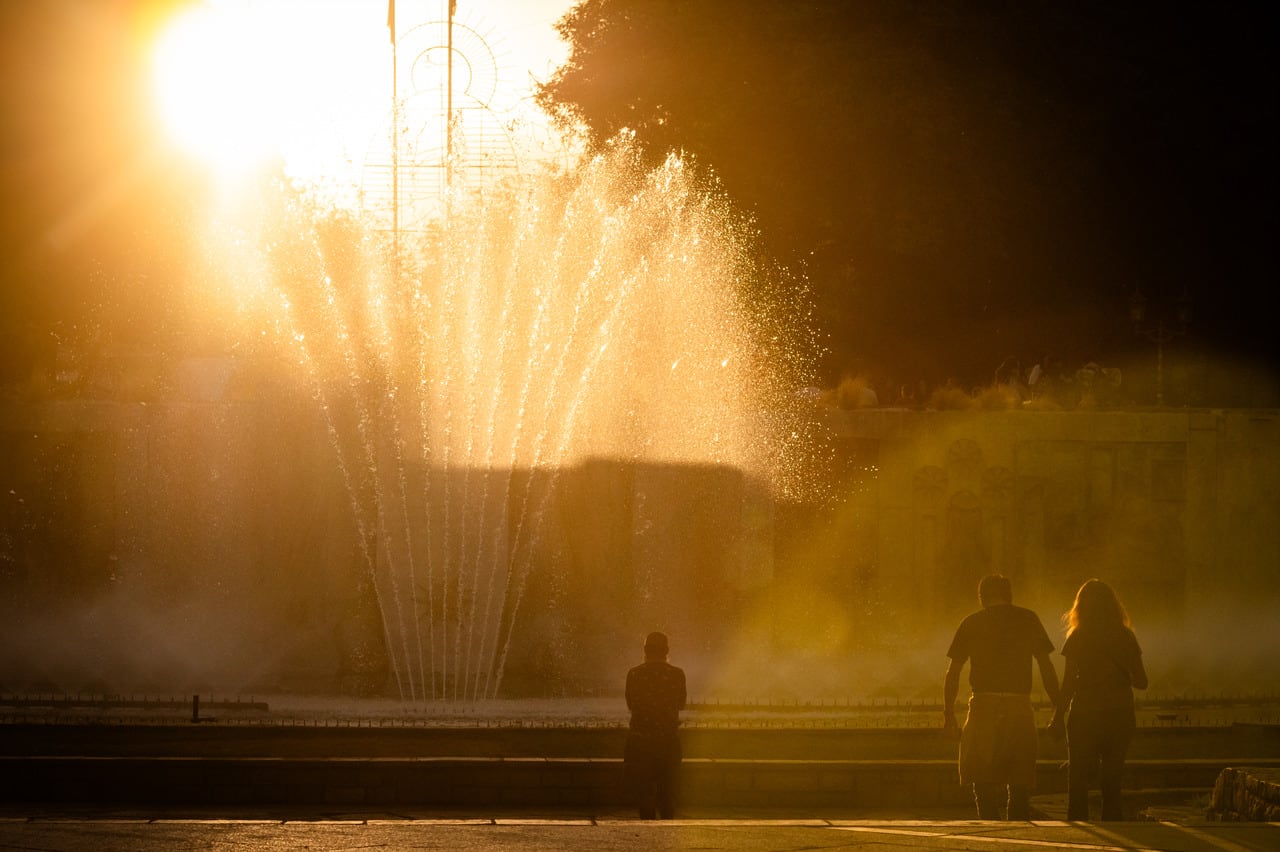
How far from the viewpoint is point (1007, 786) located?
932 centimetres

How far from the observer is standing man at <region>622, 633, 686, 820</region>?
9.63m

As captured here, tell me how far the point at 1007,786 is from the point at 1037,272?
19162 mm

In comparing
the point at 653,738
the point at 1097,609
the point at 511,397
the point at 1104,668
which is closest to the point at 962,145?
the point at 511,397

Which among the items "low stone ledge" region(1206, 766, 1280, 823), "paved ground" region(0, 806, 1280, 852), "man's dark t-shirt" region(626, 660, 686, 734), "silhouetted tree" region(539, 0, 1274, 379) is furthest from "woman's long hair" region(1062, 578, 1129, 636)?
"silhouetted tree" region(539, 0, 1274, 379)

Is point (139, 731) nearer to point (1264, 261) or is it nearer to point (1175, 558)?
point (1175, 558)

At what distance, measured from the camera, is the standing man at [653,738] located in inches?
379

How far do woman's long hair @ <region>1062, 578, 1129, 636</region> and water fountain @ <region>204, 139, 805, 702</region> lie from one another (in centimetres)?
1015

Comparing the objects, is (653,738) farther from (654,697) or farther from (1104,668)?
(1104,668)

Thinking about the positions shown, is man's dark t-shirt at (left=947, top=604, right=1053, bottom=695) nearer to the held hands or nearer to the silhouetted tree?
the held hands

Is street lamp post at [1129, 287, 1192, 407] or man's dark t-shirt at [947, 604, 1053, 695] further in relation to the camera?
street lamp post at [1129, 287, 1192, 407]

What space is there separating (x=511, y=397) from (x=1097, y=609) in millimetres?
11951

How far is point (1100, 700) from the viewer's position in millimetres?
9586

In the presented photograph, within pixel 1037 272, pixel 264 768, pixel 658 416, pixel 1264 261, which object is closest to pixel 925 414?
pixel 658 416

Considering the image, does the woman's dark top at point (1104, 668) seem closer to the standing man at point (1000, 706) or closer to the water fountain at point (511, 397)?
the standing man at point (1000, 706)
